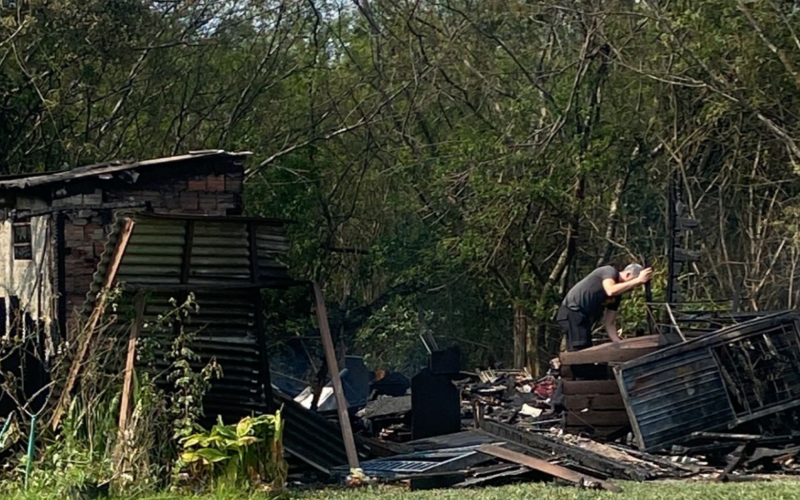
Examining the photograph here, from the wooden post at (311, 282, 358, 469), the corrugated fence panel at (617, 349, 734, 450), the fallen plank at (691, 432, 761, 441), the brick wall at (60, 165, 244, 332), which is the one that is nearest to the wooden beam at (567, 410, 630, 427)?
the corrugated fence panel at (617, 349, 734, 450)

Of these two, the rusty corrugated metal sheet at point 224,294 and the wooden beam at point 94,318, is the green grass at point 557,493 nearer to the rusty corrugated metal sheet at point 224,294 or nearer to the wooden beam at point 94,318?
the wooden beam at point 94,318

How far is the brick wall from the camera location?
554 inches

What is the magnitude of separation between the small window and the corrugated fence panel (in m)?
7.76

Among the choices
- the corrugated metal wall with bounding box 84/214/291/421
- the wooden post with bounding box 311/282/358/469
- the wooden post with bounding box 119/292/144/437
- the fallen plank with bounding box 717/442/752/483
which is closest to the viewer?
the wooden post with bounding box 119/292/144/437

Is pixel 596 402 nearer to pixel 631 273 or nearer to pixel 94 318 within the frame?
pixel 631 273

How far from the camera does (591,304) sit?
14594 millimetres

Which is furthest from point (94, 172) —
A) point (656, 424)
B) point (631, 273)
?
point (656, 424)

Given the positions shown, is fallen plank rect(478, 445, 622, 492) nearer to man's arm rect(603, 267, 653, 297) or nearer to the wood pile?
the wood pile

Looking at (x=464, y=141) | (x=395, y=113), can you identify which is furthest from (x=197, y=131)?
(x=464, y=141)

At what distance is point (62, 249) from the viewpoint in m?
14.1

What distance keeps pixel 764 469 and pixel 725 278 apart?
10.7 meters

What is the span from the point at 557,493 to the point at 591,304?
16.0 ft

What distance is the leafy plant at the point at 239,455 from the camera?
10.0 meters

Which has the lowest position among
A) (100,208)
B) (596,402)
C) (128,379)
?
(596,402)
